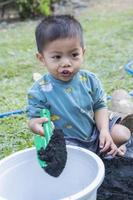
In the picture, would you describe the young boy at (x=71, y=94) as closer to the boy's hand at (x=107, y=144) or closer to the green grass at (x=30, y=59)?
the boy's hand at (x=107, y=144)

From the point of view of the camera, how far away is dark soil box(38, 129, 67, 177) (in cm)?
179

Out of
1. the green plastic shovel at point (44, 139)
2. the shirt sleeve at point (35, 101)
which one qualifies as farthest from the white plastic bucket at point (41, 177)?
the shirt sleeve at point (35, 101)

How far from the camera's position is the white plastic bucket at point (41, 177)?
71.9 inches

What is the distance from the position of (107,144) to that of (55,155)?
0.34 m

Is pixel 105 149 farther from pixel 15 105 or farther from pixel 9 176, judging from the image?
pixel 15 105

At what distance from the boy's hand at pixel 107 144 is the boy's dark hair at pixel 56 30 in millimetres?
442

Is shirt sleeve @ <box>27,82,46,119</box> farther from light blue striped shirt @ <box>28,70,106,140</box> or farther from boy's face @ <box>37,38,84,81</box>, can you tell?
boy's face @ <box>37,38,84,81</box>

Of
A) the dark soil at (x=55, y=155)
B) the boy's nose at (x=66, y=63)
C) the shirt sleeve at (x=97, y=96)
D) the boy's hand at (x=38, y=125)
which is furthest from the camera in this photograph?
the shirt sleeve at (x=97, y=96)

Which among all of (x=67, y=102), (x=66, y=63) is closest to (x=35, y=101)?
(x=67, y=102)

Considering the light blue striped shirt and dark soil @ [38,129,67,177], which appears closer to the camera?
dark soil @ [38,129,67,177]

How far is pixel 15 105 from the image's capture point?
3.42 metres

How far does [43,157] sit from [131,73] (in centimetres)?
218

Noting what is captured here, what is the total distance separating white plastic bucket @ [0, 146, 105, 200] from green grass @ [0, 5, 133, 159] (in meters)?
0.70

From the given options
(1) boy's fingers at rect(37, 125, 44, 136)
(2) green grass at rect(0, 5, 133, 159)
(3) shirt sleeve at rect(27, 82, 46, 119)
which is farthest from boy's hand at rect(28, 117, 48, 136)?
(2) green grass at rect(0, 5, 133, 159)
